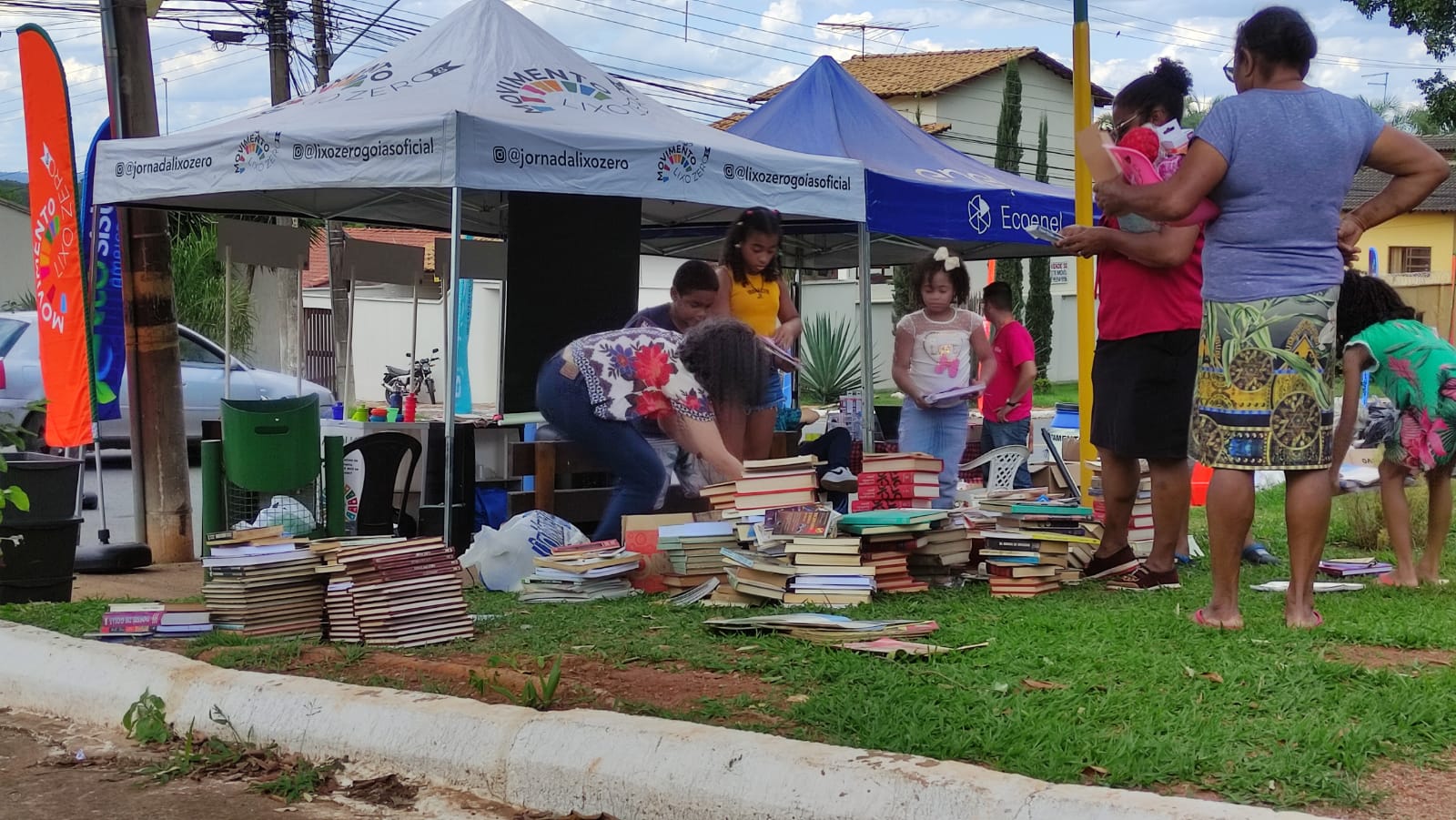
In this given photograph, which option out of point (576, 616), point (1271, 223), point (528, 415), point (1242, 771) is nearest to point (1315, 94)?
point (1271, 223)

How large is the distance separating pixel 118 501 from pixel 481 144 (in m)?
8.16

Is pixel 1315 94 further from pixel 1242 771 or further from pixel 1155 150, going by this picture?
pixel 1242 771

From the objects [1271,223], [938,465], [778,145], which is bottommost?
[938,465]

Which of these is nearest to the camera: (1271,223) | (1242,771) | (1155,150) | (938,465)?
(1242,771)

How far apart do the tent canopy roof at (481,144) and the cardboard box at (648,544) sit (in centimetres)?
173

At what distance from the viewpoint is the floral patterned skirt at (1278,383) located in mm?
4645

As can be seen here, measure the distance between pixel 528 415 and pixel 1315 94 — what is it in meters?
5.61

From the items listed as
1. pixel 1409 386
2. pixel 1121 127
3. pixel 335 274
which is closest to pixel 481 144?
pixel 1121 127

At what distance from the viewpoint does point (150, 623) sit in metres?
5.55

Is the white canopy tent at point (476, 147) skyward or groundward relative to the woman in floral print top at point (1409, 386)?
skyward

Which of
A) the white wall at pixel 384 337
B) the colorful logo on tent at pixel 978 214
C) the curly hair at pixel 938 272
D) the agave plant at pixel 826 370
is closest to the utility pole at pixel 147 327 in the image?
the curly hair at pixel 938 272

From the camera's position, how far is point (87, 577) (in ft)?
26.7

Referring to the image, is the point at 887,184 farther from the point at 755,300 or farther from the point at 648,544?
the point at 648,544

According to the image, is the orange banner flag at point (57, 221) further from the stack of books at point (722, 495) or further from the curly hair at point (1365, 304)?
the curly hair at point (1365, 304)
